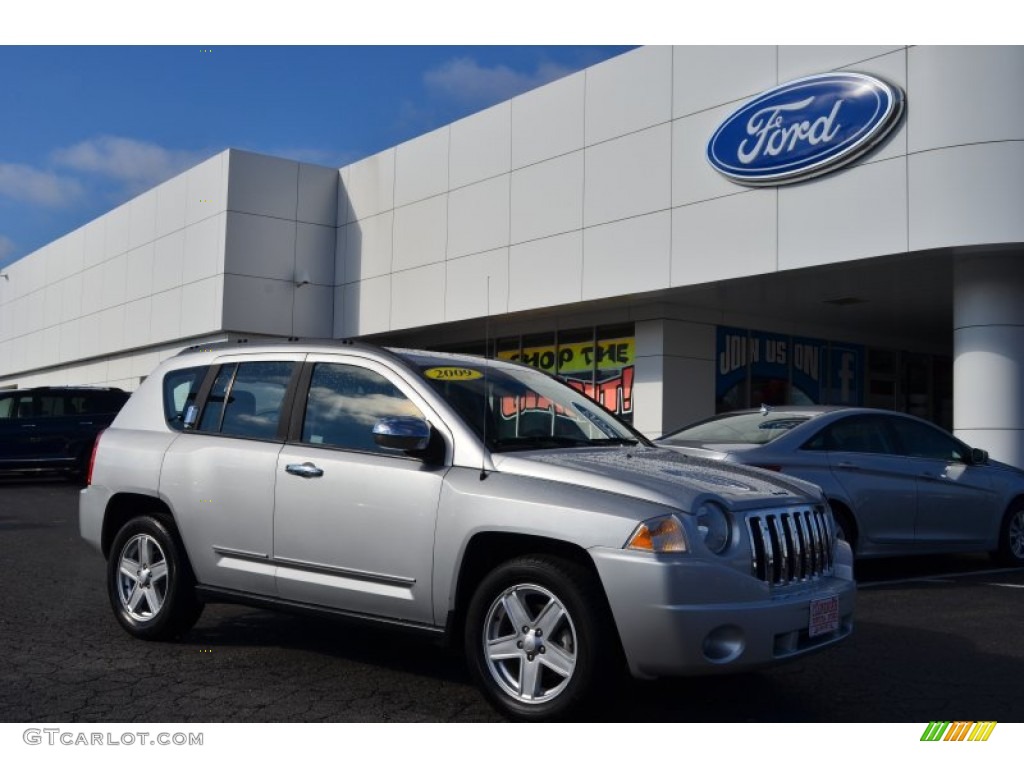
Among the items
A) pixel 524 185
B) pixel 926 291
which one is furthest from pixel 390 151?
pixel 926 291

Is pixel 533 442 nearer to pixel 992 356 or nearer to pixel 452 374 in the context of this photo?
pixel 452 374

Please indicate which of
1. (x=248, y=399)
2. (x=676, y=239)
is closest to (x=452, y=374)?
(x=248, y=399)

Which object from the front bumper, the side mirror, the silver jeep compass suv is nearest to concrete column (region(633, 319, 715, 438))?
the silver jeep compass suv

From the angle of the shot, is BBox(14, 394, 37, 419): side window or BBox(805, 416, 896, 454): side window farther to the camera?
BBox(14, 394, 37, 419): side window

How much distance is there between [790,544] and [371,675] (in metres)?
2.22

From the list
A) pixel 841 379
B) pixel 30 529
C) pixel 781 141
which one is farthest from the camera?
pixel 841 379

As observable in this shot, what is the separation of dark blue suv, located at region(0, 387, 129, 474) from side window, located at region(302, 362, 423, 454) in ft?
47.6

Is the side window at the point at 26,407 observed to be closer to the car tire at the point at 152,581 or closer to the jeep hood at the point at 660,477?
the car tire at the point at 152,581

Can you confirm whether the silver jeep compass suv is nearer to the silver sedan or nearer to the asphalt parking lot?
the asphalt parking lot

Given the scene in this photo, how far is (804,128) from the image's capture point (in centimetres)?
1455

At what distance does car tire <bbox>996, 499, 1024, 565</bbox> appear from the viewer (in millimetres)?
9992

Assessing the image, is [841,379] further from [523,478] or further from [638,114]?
[523,478]

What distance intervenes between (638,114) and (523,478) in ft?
44.5

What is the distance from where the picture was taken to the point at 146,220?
2872 centimetres
